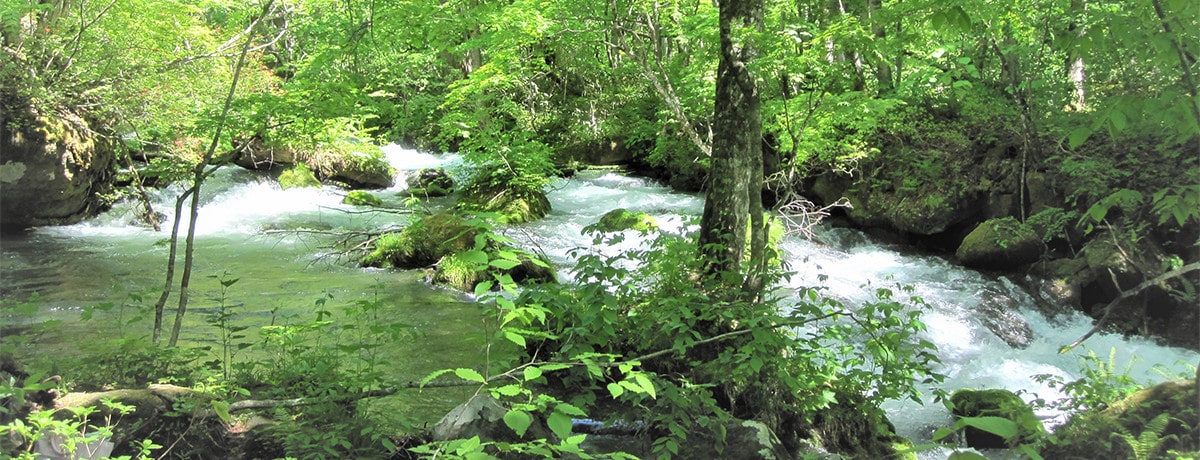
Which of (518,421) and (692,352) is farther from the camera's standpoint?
(692,352)

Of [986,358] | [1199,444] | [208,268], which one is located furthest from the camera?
[208,268]

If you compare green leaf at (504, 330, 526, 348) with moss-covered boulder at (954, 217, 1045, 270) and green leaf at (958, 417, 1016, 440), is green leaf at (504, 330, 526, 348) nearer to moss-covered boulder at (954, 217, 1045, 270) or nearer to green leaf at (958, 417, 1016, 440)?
green leaf at (958, 417, 1016, 440)

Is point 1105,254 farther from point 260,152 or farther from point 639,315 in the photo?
point 260,152

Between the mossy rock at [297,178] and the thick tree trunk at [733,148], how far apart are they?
1324 cm

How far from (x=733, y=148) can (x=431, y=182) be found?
10.3 metres

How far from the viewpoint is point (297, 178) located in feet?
51.2

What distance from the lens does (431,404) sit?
4.61 m

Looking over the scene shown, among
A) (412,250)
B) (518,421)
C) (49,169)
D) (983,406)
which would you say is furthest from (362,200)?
(518,421)

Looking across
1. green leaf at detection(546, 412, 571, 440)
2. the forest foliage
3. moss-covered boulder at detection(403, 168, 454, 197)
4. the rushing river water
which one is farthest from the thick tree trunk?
moss-covered boulder at detection(403, 168, 454, 197)

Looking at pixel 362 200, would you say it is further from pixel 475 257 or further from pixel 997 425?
pixel 997 425

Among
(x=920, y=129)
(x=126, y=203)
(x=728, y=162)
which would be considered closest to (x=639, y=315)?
(x=728, y=162)

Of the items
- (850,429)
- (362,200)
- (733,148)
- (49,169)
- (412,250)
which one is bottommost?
(850,429)

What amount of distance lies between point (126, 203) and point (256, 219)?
7.68ft

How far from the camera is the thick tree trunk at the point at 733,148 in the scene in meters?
4.94
